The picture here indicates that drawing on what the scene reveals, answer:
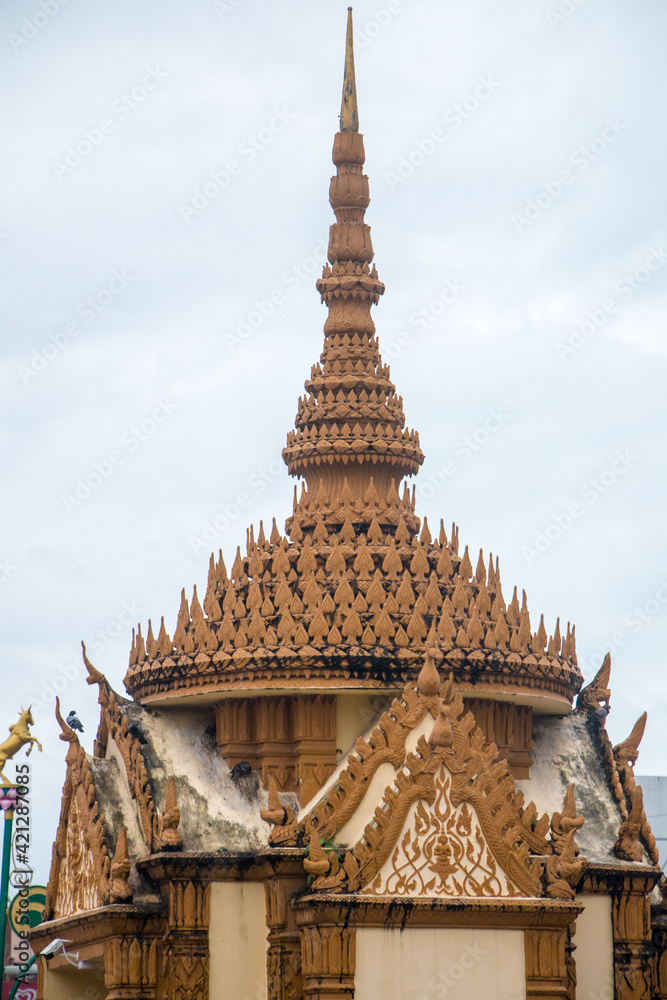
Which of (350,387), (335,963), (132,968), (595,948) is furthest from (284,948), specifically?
(350,387)

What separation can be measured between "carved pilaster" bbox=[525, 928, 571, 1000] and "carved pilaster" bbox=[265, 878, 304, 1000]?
289 centimetres

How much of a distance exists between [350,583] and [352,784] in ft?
10.9

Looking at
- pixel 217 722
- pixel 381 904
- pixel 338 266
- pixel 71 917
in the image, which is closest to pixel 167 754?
pixel 217 722

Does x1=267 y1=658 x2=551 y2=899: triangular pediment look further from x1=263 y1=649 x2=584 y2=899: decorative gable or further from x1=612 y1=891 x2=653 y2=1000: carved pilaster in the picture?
x1=612 y1=891 x2=653 y2=1000: carved pilaster

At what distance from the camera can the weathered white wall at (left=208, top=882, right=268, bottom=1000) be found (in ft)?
77.4

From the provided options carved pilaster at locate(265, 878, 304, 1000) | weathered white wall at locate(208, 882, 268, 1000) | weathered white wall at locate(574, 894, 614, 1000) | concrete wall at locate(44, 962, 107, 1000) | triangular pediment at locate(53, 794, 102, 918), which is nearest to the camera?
carved pilaster at locate(265, 878, 304, 1000)

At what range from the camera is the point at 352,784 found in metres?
23.0

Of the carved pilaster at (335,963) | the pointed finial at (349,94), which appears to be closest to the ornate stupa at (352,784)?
the carved pilaster at (335,963)

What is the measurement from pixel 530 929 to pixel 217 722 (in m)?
5.53

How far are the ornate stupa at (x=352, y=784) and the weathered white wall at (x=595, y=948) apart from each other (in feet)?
0.10

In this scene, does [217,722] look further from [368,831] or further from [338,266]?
[338,266]

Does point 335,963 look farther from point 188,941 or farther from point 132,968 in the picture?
point 132,968

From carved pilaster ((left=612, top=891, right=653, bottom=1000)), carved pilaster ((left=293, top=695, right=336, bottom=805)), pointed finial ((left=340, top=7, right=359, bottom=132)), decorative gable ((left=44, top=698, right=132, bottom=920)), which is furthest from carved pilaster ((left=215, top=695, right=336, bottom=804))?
pointed finial ((left=340, top=7, right=359, bottom=132))

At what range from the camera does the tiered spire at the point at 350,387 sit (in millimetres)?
27531
